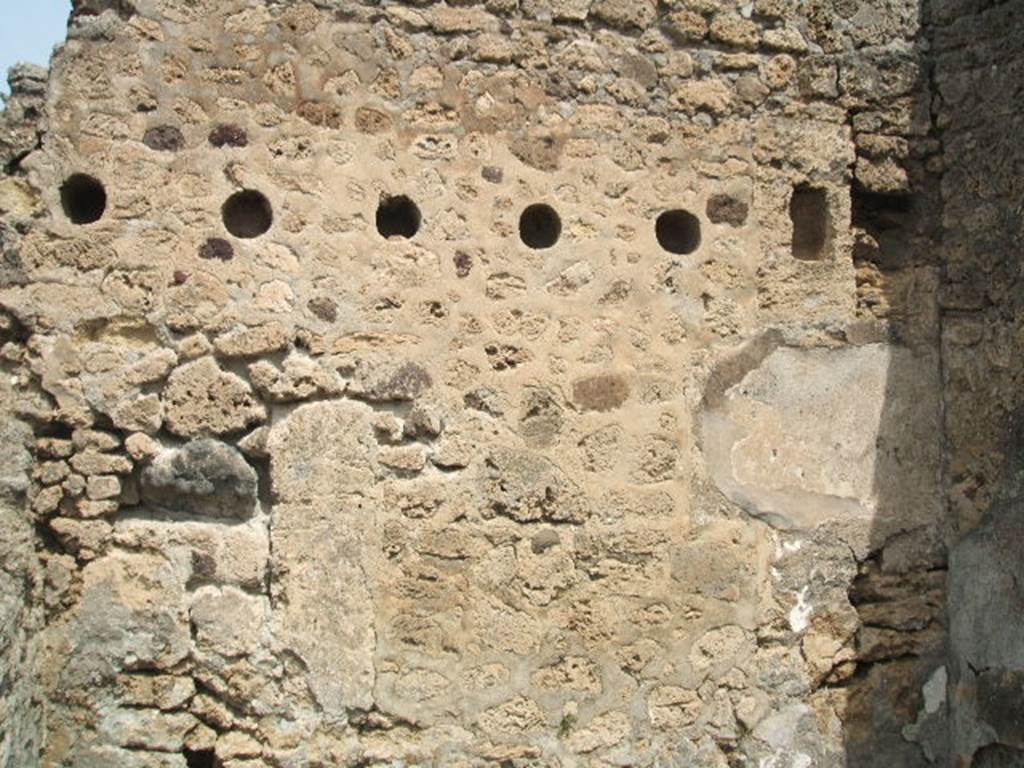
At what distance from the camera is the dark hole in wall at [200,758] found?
375 centimetres

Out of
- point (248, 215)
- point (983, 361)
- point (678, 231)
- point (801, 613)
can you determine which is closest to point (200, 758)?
point (248, 215)

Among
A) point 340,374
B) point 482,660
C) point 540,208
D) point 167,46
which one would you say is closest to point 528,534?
point 482,660

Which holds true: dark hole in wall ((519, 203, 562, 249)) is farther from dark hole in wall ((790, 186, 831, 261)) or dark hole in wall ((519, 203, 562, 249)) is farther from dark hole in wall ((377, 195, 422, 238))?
dark hole in wall ((790, 186, 831, 261))

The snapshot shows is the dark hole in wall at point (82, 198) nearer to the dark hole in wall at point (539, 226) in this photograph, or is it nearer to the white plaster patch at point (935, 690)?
the dark hole in wall at point (539, 226)

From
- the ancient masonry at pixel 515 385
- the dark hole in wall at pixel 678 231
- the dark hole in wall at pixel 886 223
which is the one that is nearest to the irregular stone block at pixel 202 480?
the ancient masonry at pixel 515 385

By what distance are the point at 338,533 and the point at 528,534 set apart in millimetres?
598

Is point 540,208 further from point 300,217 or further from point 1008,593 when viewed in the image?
point 1008,593

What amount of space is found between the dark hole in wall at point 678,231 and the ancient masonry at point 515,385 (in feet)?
0.04

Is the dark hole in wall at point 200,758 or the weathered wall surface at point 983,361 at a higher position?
the weathered wall surface at point 983,361

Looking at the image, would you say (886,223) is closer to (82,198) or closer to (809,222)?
(809,222)

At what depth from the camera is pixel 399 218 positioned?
410cm

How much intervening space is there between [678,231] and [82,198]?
6.34ft

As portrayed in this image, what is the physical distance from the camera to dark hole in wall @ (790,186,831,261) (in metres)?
4.40

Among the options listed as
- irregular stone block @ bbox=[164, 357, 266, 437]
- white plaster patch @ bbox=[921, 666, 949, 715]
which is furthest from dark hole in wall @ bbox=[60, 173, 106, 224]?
white plaster patch @ bbox=[921, 666, 949, 715]
